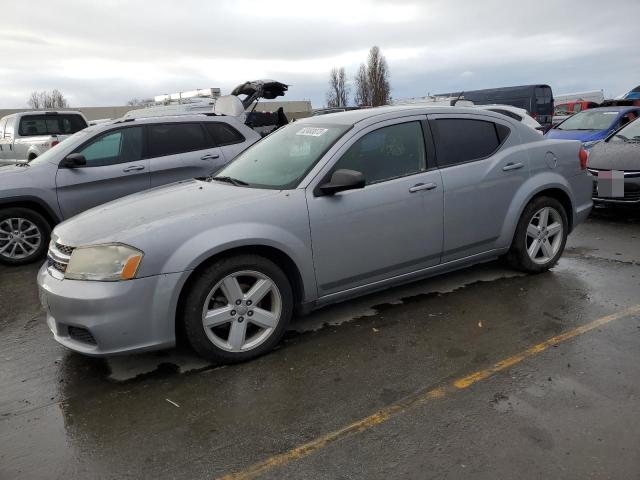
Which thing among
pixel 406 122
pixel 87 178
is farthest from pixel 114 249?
pixel 87 178

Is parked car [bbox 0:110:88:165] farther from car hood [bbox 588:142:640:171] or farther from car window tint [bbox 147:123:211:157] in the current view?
car hood [bbox 588:142:640:171]

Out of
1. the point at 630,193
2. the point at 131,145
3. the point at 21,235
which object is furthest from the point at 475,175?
the point at 21,235

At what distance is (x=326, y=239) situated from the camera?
151 inches

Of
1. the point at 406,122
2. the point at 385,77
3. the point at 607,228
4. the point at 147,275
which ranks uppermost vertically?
the point at 385,77

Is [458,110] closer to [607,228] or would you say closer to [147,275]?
[147,275]

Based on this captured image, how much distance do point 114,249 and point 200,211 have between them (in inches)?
23.5

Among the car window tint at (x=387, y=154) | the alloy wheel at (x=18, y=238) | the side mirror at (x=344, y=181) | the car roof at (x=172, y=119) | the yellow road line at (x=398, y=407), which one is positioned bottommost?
the yellow road line at (x=398, y=407)

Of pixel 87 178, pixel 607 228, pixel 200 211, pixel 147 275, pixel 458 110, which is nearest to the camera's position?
pixel 147 275

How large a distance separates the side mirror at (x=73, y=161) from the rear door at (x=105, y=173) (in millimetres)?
70

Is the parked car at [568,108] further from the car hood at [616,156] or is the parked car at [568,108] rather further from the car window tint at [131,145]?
the car window tint at [131,145]

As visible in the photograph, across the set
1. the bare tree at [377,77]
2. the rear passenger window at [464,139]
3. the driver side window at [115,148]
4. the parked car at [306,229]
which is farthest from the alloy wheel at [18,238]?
the bare tree at [377,77]

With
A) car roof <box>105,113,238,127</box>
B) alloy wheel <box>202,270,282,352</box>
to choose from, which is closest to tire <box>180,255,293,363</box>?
alloy wheel <box>202,270,282,352</box>

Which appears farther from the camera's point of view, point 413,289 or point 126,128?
point 126,128

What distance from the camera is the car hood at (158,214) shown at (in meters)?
3.41
